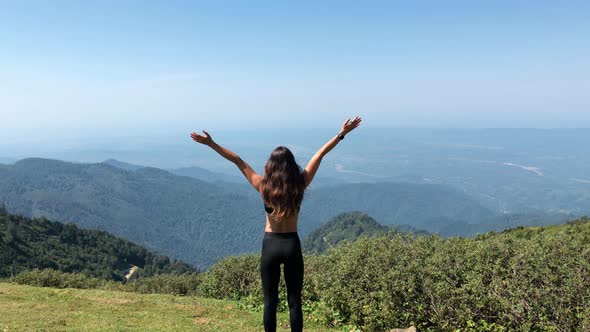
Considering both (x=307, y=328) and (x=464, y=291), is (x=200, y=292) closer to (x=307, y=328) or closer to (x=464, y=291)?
(x=307, y=328)

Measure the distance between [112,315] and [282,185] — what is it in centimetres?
911

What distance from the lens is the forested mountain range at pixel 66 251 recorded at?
10375 centimetres

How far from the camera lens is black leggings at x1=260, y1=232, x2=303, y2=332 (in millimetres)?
5277

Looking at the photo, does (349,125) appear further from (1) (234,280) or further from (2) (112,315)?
(1) (234,280)

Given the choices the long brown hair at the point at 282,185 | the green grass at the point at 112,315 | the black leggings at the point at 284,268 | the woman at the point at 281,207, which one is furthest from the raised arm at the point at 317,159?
the green grass at the point at 112,315

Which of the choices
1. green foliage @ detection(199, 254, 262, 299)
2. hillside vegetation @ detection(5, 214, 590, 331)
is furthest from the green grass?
green foliage @ detection(199, 254, 262, 299)

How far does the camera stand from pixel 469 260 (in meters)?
10.2

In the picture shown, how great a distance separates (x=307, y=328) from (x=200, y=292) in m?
14.1

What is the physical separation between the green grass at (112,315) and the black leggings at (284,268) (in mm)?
4946

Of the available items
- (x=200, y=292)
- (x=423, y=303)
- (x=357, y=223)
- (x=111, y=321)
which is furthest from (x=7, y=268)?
(x=357, y=223)

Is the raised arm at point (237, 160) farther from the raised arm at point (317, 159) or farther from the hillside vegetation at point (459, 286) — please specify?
the hillside vegetation at point (459, 286)

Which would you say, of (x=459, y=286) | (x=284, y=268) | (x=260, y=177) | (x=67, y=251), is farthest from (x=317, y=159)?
(x=67, y=251)

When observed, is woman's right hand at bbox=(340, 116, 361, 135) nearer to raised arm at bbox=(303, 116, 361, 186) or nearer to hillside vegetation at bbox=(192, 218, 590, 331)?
raised arm at bbox=(303, 116, 361, 186)

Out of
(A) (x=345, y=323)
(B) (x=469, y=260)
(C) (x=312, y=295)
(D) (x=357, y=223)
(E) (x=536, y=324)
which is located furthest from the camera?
(D) (x=357, y=223)
